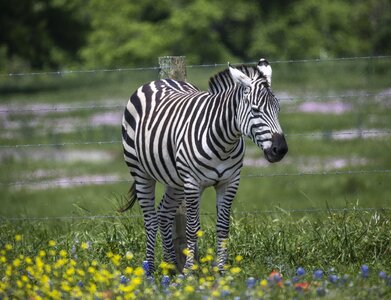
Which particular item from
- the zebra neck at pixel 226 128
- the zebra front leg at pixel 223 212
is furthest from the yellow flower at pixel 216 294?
the zebra neck at pixel 226 128

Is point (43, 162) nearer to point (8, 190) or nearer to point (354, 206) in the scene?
point (8, 190)

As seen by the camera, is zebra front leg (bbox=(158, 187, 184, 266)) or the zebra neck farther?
zebra front leg (bbox=(158, 187, 184, 266))

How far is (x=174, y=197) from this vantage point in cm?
859

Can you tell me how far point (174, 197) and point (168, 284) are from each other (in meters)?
1.29

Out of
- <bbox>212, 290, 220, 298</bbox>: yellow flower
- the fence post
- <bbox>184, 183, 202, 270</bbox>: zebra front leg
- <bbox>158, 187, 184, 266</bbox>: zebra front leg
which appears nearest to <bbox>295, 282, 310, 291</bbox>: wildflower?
<bbox>212, 290, 220, 298</bbox>: yellow flower

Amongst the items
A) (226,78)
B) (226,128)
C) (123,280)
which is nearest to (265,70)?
(226,78)

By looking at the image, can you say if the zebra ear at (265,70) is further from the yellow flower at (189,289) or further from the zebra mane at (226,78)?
the yellow flower at (189,289)

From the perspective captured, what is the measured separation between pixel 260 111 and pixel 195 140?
68 cm

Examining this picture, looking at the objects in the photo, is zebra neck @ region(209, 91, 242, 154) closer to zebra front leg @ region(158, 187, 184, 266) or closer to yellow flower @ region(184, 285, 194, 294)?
zebra front leg @ region(158, 187, 184, 266)

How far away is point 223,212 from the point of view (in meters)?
7.93

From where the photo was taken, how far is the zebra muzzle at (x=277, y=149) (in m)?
7.20

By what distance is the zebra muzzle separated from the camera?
23.6ft

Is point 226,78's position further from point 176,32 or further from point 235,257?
point 176,32

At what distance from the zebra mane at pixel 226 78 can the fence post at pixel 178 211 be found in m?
0.98
